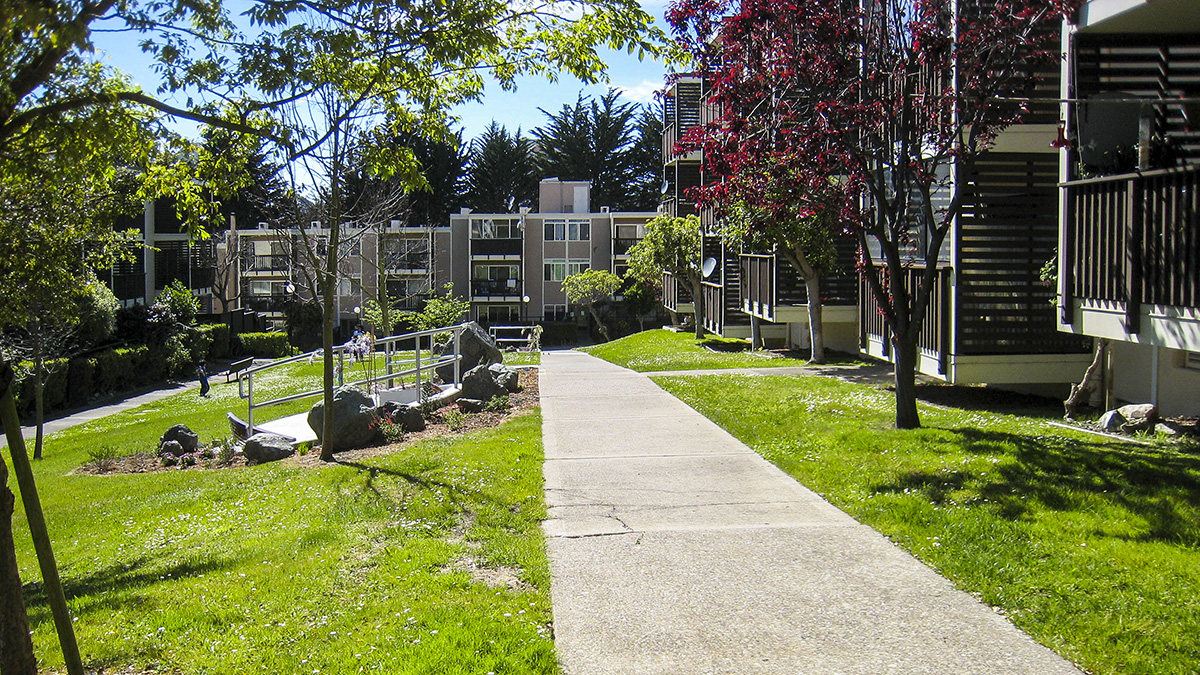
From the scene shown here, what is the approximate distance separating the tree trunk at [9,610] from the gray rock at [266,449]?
27.3 feet

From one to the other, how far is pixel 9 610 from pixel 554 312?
6129cm

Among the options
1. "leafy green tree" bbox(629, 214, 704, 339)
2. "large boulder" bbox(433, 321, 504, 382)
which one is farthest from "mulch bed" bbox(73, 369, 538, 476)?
"leafy green tree" bbox(629, 214, 704, 339)

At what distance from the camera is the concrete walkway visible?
489cm

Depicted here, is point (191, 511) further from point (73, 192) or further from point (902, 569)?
point (902, 569)

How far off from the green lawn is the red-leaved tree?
1102cm

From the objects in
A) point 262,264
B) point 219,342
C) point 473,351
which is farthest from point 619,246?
point 473,351

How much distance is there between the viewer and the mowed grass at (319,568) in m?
5.15

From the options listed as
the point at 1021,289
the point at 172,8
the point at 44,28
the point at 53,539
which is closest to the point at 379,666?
the point at 44,28

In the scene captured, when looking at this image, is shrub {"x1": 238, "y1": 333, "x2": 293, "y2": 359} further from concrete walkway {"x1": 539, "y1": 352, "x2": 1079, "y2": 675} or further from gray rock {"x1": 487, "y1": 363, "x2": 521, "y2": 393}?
concrete walkway {"x1": 539, "y1": 352, "x2": 1079, "y2": 675}

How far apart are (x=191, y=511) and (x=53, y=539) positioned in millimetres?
1326

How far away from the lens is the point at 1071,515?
22.0 ft

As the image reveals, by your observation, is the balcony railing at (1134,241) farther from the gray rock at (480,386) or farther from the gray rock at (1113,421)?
the gray rock at (480,386)

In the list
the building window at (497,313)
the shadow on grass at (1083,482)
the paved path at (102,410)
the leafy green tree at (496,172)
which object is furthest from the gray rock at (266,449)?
the leafy green tree at (496,172)

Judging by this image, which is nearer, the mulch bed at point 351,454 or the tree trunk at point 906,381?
the tree trunk at point 906,381
